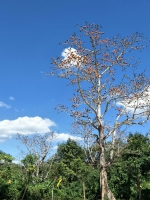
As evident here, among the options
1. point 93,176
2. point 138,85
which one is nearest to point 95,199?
point 93,176

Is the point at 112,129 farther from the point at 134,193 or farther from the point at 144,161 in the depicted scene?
the point at 134,193

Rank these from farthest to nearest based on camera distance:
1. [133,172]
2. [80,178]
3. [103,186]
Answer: [80,178] < [133,172] < [103,186]

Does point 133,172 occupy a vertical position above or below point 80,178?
above

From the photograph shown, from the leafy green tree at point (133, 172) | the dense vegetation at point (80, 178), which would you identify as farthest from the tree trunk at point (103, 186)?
the leafy green tree at point (133, 172)

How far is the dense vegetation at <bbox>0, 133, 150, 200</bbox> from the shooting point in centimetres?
824

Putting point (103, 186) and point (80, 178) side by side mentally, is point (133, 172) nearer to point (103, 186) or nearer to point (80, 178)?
point (80, 178)

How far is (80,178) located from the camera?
12922 mm

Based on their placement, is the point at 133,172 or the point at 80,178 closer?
the point at 133,172

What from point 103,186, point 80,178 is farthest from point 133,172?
point 103,186

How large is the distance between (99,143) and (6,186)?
3.28m

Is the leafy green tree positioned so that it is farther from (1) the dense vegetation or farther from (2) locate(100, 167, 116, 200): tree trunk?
(2) locate(100, 167, 116, 200): tree trunk

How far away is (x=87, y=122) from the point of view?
8.84 meters

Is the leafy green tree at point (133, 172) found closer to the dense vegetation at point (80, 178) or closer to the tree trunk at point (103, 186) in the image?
the dense vegetation at point (80, 178)

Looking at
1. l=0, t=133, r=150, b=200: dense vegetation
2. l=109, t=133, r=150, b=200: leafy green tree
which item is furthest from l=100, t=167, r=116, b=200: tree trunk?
l=109, t=133, r=150, b=200: leafy green tree
